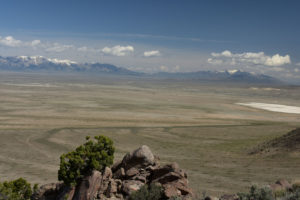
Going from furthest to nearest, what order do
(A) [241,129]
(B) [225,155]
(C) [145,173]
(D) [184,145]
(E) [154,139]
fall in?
(A) [241,129] < (E) [154,139] < (D) [184,145] < (B) [225,155] < (C) [145,173]

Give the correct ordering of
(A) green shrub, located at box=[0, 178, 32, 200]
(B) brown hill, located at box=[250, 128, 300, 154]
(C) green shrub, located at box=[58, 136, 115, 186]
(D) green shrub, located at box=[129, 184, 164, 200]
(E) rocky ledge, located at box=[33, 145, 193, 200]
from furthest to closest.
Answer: (B) brown hill, located at box=[250, 128, 300, 154], (C) green shrub, located at box=[58, 136, 115, 186], (E) rocky ledge, located at box=[33, 145, 193, 200], (A) green shrub, located at box=[0, 178, 32, 200], (D) green shrub, located at box=[129, 184, 164, 200]

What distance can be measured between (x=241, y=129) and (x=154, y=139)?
25.8m

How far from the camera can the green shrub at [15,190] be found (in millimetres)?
20781

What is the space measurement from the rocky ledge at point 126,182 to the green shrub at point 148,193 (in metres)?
0.50

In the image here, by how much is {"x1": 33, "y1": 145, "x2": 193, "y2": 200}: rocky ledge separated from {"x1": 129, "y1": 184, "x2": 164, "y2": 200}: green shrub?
1.66 ft

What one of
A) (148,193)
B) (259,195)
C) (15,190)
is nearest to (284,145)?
(259,195)

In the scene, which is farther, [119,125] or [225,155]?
[119,125]

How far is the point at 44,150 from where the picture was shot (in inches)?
1896

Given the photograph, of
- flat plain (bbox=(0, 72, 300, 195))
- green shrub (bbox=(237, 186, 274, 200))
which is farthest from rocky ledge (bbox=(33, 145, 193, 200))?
flat plain (bbox=(0, 72, 300, 195))

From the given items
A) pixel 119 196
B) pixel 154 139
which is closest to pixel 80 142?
pixel 154 139

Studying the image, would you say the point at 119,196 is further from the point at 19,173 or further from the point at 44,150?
the point at 44,150

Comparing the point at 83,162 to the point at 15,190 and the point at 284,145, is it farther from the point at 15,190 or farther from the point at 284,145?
the point at 284,145

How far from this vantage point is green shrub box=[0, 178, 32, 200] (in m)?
20.8

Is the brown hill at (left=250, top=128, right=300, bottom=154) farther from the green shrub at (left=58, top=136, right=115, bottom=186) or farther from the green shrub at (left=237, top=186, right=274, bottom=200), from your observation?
the green shrub at (left=58, top=136, right=115, bottom=186)
